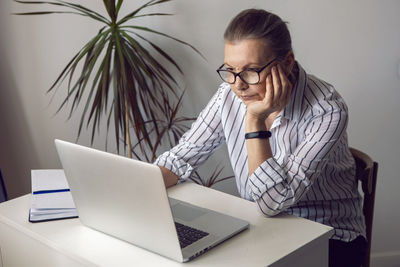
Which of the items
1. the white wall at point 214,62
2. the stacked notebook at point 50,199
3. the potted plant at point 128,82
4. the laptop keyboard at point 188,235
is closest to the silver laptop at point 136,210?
the laptop keyboard at point 188,235

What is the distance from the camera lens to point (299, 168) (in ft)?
5.20

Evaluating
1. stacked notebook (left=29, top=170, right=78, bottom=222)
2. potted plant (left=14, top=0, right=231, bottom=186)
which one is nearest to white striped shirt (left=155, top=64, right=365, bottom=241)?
stacked notebook (left=29, top=170, right=78, bottom=222)

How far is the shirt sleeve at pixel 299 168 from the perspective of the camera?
1.55 metres

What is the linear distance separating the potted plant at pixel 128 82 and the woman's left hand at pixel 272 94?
87cm

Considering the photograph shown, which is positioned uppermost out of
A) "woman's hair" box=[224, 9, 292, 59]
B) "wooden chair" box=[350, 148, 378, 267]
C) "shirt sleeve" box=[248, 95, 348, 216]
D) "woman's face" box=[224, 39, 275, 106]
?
"woman's hair" box=[224, 9, 292, 59]

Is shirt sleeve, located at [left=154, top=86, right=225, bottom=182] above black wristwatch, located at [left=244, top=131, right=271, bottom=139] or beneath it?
beneath

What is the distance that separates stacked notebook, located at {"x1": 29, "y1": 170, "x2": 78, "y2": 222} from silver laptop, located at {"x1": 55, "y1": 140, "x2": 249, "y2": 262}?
4.3 inches

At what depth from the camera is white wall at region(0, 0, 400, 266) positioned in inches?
102

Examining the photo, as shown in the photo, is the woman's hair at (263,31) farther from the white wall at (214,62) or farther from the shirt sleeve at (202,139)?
the white wall at (214,62)

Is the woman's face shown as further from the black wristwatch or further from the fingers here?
the black wristwatch

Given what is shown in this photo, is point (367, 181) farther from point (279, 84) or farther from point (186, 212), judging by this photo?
point (186, 212)

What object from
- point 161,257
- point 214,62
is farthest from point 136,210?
point 214,62

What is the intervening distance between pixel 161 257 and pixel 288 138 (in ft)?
2.11

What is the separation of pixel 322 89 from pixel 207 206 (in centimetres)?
54
